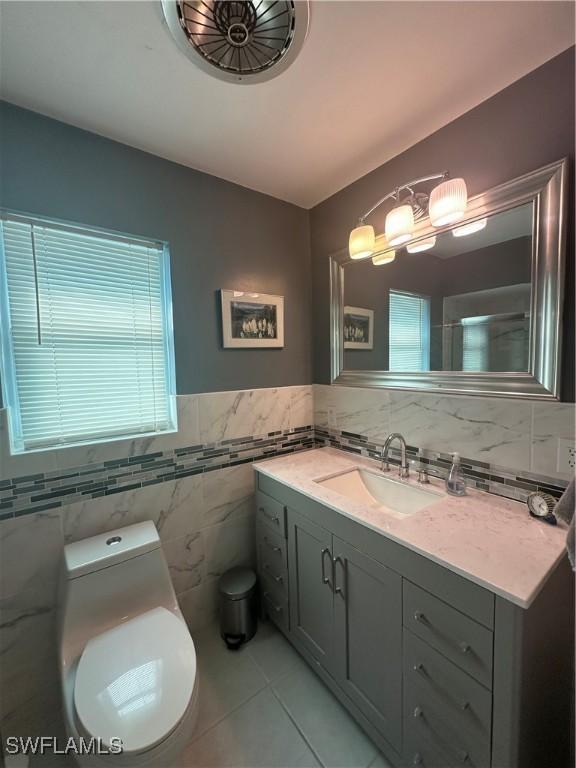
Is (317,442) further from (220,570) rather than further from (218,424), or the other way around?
(220,570)

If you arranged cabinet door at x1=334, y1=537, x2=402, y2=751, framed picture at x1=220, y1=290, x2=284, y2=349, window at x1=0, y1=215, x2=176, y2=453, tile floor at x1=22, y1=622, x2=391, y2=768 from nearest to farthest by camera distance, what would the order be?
1. cabinet door at x1=334, y1=537, x2=402, y2=751
2. tile floor at x1=22, y1=622, x2=391, y2=768
3. window at x1=0, y1=215, x2=176, y2=453
4. framed picture at x1=220, y1=290, x2=284, y2=349

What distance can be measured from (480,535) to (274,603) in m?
1.16

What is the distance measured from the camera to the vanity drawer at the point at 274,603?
153 centimetres

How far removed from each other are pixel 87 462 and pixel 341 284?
1614 millimetres

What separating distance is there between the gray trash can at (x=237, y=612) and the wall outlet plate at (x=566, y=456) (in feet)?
4.90

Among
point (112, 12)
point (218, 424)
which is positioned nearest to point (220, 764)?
point (218, 424)

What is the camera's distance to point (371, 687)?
43.3 inches

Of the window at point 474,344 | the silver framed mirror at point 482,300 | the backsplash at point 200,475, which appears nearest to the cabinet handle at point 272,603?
the backsplash at point 200,475

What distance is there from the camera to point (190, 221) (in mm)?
1565

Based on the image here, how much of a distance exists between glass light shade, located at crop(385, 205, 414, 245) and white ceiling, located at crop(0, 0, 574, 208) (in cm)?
35

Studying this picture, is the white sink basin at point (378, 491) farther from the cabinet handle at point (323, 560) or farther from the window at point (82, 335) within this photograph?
the window at point (82, 335)

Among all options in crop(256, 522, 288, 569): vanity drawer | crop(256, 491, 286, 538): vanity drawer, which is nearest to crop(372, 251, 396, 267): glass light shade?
crop(256, 491, 286, 538): vanity drawer

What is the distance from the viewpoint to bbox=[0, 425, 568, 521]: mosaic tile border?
117cm

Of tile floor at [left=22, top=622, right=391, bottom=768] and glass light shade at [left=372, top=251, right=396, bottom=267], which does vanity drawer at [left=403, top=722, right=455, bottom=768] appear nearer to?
tile floor at [left=22, top=622, right=391, bottom=768]
